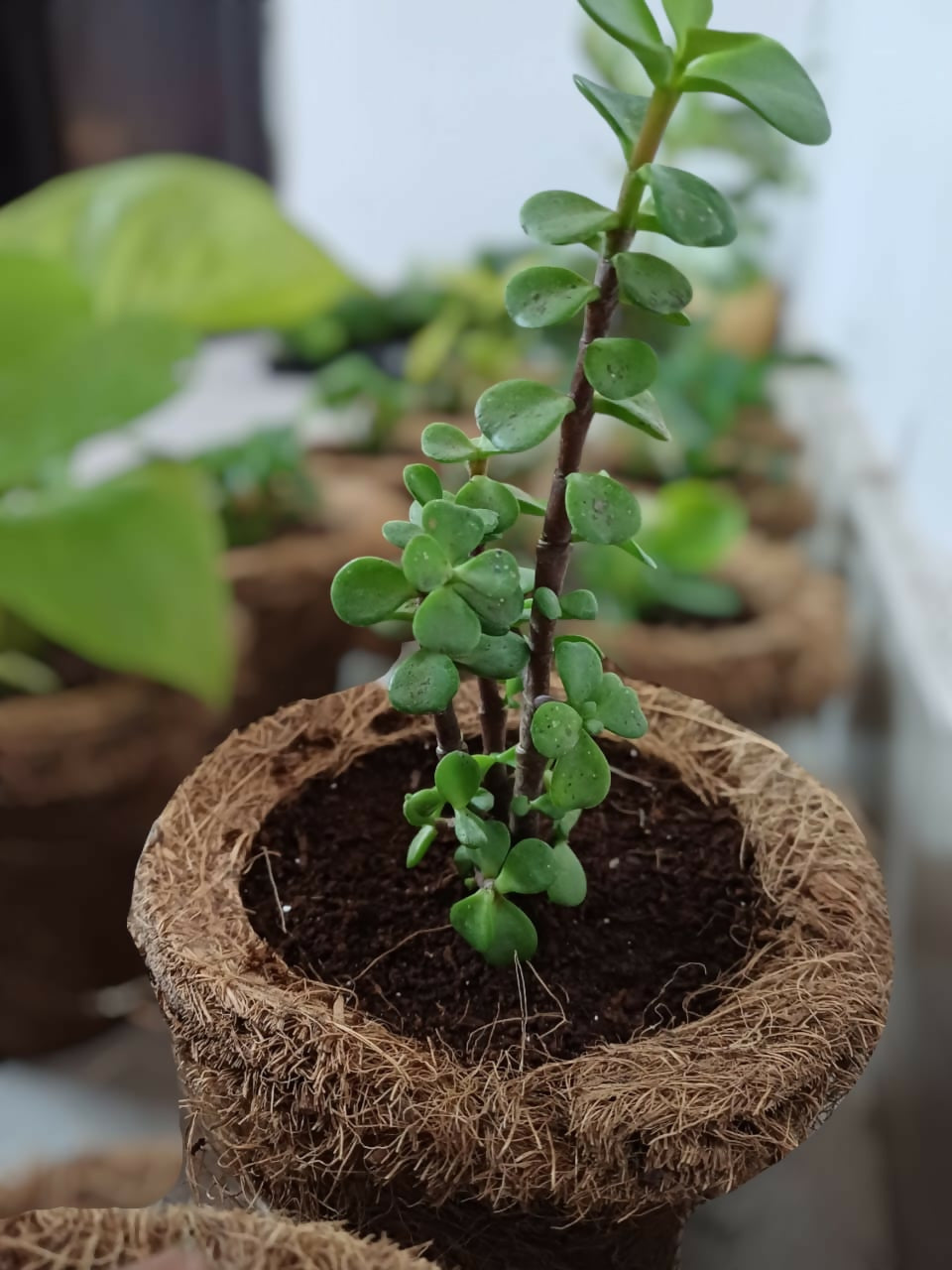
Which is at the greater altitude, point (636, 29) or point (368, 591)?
point (636, 29)

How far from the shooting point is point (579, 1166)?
0.35 metres

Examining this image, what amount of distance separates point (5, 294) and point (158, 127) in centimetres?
136

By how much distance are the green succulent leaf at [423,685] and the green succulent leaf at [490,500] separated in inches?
2.1

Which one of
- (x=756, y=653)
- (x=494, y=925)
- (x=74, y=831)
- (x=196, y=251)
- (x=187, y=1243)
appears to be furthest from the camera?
(x=756, y=653)

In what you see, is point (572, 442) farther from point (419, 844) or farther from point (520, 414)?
point (419, 844)

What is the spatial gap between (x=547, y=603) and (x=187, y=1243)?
0.22 meters

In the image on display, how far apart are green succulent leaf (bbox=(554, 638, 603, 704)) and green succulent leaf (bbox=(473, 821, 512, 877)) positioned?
0.06 m

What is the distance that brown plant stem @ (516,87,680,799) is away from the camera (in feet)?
1.08

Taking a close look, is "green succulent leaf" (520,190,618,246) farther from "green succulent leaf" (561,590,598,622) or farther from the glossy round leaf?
"green succulent leaf" (561,590,598,622)

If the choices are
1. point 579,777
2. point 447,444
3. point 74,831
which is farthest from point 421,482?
point 74,831

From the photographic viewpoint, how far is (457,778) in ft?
1.29

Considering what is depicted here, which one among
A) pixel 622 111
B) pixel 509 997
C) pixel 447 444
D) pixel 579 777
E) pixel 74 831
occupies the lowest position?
pixel 74 831

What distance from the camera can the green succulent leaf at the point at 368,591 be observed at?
1.18 ft

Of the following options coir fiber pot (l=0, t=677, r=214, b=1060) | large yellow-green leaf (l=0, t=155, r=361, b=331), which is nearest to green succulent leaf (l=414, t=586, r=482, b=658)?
large yellow-green leaf (l=0, t=155, r=361, b=331)
